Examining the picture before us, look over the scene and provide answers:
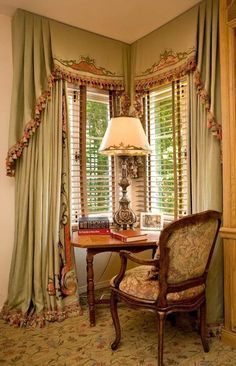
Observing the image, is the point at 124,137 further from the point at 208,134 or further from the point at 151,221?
the point at 151,221

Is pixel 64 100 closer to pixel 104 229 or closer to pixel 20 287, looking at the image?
pixel 104 229

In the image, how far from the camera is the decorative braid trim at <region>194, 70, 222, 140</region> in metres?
2.27

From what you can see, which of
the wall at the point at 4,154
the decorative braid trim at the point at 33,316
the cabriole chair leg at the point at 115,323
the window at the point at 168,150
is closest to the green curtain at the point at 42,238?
the decorative braid trim at the point at 33,316

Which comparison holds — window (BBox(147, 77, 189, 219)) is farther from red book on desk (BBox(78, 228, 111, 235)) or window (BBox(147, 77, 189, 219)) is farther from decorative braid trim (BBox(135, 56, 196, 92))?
red book on desk (BBox(78, 228, 111, 235))

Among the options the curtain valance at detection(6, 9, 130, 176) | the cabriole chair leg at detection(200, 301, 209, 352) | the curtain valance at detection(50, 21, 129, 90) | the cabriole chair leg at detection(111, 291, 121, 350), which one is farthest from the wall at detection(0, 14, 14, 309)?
the cabriole chair leg at detection(200, 301, 209, 352)

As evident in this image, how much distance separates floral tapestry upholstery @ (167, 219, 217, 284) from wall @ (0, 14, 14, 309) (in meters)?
1.52

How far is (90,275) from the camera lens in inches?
95.0

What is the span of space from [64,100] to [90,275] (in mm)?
1521

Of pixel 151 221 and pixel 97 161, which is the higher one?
pixel 97 161

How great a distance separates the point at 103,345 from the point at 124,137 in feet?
5.16

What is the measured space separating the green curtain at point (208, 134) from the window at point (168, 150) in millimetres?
183

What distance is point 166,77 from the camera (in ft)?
9.27

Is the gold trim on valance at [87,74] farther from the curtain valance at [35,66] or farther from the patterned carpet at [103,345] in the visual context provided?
the patterned carpet at [103,345]

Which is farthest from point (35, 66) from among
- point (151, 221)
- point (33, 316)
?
point (33, 316)
